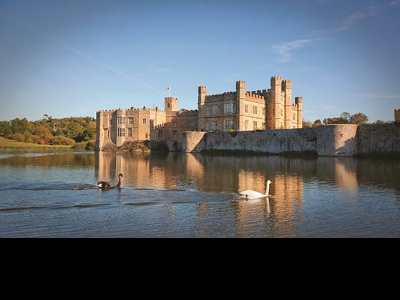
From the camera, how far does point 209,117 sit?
190 ft

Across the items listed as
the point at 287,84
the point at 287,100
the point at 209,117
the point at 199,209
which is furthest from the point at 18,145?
the point at 199,209

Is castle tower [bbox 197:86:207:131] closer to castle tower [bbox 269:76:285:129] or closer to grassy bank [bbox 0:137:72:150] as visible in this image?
castle tower [bbox 269:76:285:129]

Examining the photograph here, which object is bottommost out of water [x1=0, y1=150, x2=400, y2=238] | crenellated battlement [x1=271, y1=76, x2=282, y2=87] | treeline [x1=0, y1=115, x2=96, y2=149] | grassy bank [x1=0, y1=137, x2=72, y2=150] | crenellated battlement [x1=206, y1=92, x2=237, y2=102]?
water [x1=0, y1=150, x2=400, y2=238]

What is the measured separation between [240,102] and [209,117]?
266 inches

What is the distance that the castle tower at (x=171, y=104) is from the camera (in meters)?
72.1

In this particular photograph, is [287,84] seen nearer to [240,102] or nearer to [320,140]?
[240,102]

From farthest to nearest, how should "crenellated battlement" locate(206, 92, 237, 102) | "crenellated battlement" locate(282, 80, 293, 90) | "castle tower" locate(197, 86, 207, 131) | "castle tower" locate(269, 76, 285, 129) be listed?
"castle tower" locate(197, 86, 207, 131) < "crenellated battlement" locate(282, 80, 293, 90) < "castle tower" locate(269, 76, 285, 129) < "crenellated battlement" locate(206, 92, 237, 102)

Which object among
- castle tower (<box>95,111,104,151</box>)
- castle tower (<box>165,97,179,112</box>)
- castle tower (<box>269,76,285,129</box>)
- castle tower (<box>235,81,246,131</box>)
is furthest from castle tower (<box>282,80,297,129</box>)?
castle tower (<box>95,111,104,151</box>)

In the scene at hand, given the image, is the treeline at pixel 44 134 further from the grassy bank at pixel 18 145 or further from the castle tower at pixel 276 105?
the castle tower at pixel 276 105

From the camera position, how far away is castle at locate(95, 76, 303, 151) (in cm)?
5444

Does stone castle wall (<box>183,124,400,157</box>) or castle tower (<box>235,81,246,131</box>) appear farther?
castle tower (<box>235,81,246,131</box>)

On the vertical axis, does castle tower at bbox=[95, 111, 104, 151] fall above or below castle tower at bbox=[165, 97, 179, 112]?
below

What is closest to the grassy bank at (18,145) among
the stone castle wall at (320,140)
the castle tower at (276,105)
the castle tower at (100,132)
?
the castle tower at (100,132)
